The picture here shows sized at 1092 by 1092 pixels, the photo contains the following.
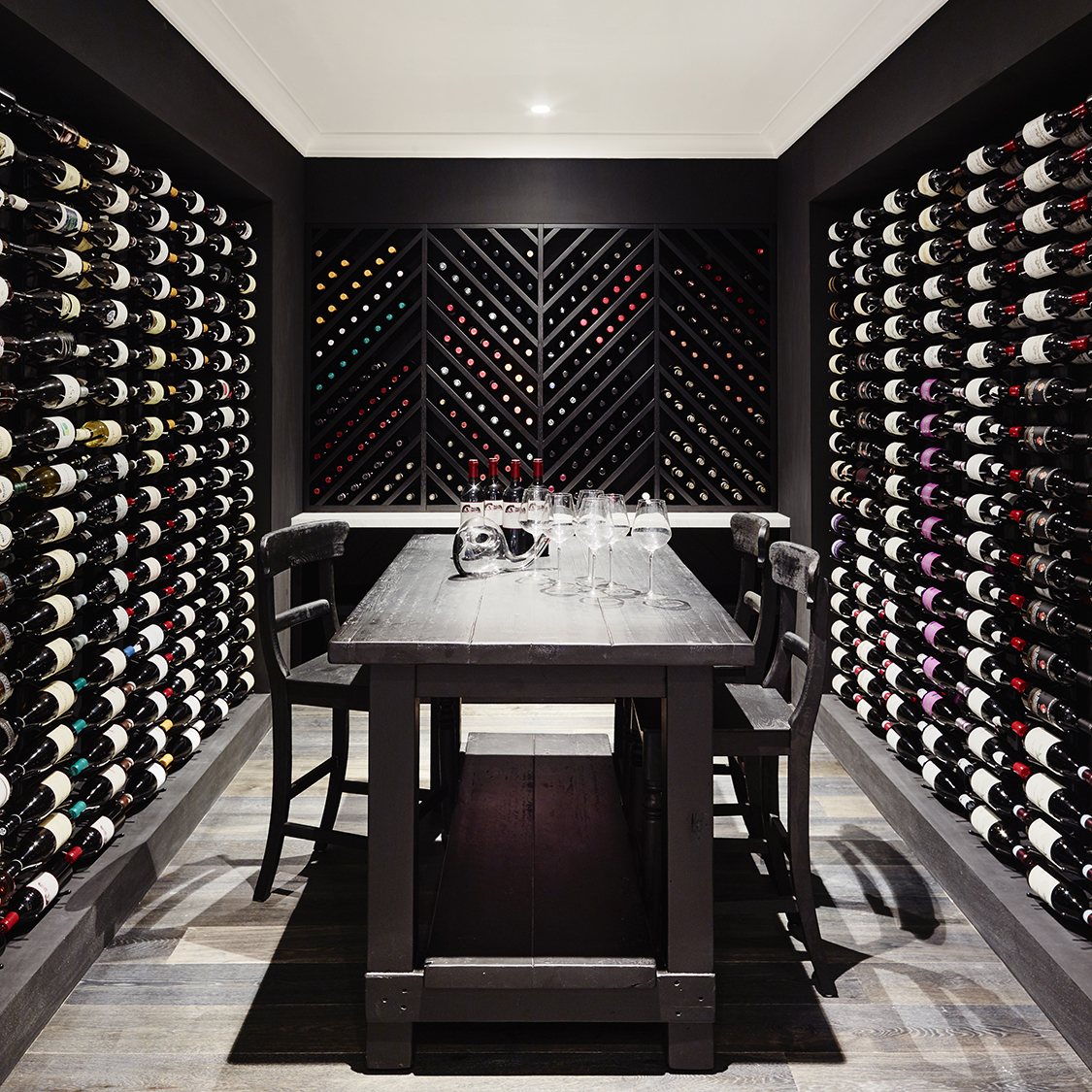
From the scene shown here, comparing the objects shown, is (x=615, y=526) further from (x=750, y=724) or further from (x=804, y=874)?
(x=804, y=874)

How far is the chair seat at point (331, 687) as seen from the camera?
2.27 meters

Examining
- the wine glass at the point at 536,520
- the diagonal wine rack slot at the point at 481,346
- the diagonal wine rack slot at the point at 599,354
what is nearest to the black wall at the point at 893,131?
the diagonal wine rack slot at the point at 599,354

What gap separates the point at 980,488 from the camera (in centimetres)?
288

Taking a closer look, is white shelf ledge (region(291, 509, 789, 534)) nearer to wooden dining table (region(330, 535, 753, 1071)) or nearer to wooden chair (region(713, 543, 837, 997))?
wooden chair (region(713, 543, 837, 997))

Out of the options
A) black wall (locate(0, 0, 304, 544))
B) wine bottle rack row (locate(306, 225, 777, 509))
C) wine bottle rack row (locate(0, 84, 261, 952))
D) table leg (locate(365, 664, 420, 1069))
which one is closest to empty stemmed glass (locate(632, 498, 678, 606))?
table leg (locate(365, 664, 420, 1069))

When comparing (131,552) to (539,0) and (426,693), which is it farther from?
(539,0)

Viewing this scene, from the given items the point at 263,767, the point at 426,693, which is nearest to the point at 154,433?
the point at 263,767

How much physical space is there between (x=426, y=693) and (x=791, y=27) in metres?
2.55

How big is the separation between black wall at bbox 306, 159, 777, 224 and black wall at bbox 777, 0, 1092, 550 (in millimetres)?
216

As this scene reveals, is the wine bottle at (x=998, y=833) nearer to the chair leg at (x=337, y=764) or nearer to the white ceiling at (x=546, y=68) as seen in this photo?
the chair leg at (x=337, y=764)

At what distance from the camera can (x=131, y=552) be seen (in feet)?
9.27

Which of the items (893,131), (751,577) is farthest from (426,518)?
(893,131)

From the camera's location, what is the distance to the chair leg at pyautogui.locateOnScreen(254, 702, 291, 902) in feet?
7.68

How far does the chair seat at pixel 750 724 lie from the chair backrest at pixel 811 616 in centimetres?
4
